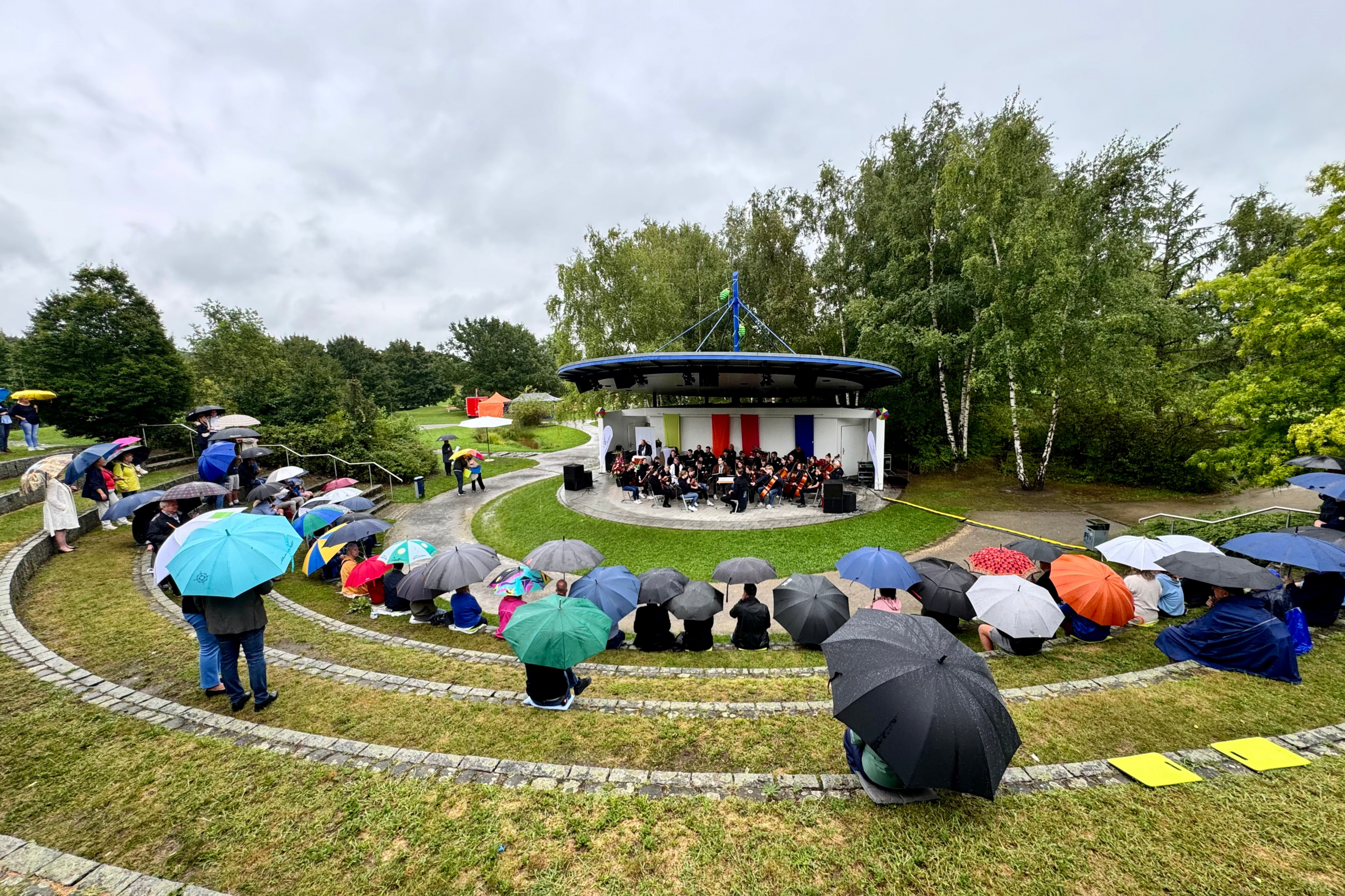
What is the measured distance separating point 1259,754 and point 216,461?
1844 centimetres

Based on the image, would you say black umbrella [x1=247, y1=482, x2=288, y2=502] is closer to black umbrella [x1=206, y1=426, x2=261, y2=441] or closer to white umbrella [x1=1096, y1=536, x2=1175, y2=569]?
black umbrella [x1=206, y1=426, x2=261, y2=441]

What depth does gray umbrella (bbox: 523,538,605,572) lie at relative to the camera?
7.57 metres

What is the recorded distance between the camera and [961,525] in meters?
13.9

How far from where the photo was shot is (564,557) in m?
7.82

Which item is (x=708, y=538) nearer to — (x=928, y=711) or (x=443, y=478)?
(x=928, y=711)

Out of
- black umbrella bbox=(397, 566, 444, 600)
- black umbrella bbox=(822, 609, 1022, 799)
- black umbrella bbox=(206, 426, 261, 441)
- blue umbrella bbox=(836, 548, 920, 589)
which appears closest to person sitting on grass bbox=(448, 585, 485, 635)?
black umbrella bbox=(397, 566, 444, 600)

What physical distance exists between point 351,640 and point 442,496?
508 inches

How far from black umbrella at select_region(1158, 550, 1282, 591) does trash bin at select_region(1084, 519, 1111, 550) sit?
5.63 metres

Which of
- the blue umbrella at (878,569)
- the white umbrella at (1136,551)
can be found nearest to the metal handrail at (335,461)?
the blue umbrella at (878,569)

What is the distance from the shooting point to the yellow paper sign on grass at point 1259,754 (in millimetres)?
3621

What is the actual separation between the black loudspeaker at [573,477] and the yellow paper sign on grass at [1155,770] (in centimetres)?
1638

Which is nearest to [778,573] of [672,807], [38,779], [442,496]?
[672,807]

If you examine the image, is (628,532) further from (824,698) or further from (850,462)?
(850,462)

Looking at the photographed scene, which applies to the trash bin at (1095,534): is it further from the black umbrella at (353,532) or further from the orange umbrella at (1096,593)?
the black umbrella at (353,532)
